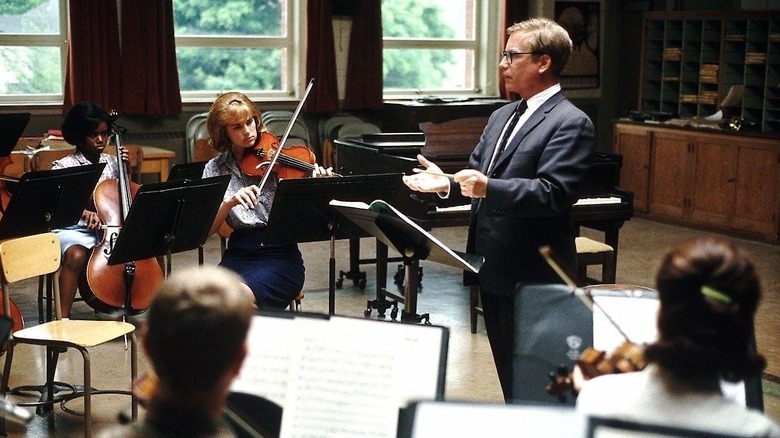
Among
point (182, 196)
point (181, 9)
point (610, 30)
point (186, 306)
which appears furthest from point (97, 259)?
point (610, 30)

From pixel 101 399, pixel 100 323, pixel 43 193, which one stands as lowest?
pixel 101 399

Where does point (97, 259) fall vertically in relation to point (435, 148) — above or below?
below

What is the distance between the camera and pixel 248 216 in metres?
4.36

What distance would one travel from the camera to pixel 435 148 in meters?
5.77

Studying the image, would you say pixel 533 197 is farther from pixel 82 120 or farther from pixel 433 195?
pixel 82 120

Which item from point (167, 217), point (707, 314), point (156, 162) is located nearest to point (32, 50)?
point (156, 162)

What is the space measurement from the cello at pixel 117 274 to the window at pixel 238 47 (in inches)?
143

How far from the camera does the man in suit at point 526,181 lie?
316 centimetres

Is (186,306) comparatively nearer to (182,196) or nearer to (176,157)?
(182,196)

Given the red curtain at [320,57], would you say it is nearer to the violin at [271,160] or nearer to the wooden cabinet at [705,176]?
the wooden cabinet at [705,176]

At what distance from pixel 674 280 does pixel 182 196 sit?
2617 mm

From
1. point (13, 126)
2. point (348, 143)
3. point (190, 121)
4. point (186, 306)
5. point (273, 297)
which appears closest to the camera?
point (186, 306)

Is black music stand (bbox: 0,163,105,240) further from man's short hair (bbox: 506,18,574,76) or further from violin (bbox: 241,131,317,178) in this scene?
man's short hair (bbox: 506,18,574,76)

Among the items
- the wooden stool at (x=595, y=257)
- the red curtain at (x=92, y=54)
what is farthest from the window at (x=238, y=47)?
the wooden stool at (x=595, y=257)
